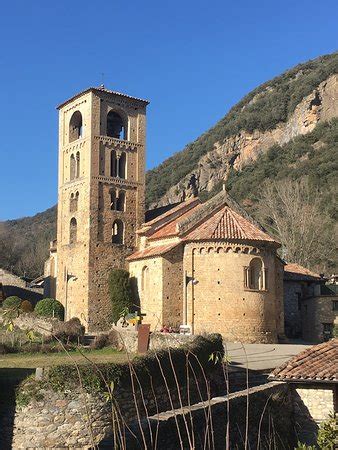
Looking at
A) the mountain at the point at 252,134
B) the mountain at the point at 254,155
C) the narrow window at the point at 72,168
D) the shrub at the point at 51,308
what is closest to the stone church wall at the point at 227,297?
the shrub at the point at 51,308

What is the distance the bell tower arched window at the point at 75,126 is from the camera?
4100 centimetres

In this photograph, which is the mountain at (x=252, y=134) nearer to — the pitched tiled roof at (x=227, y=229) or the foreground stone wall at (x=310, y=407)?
the pitched tiled roof at (x=227, y=229)

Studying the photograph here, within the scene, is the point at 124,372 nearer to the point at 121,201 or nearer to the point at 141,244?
the point at 141,244

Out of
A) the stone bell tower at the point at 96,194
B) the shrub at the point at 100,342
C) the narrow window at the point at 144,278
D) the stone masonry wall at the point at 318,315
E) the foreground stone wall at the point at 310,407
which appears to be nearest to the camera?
the foreground stone wall at the point at 310,407

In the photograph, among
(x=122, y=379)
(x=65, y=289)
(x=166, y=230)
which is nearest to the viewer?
(x=122, y=379)

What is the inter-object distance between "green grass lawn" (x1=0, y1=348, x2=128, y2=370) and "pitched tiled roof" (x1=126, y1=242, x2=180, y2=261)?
25.0ft

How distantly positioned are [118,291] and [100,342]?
26.9 ft

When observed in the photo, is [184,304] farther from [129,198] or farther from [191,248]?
[129,198]

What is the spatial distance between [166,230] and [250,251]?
250 inches

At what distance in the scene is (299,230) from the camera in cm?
5225

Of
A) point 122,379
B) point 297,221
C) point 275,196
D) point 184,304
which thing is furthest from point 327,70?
point 122,379

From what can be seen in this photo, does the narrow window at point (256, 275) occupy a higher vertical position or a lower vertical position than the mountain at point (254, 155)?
lower

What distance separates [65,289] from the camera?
38812 mm

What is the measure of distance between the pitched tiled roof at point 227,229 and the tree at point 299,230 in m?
19.3
